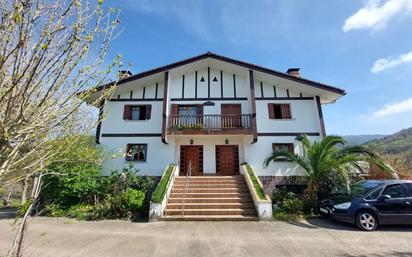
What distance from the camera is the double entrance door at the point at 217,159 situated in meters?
13.7

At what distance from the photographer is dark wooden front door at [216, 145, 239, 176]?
13695mm

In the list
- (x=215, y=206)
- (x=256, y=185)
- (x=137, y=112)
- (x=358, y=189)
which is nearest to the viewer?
(x=358, y=189)

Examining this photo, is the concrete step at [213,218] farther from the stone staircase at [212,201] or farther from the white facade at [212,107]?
the white facade at [212,107]

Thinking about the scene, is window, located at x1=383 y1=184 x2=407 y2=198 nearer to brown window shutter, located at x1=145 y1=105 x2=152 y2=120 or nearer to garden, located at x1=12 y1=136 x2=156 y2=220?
garden, located at x1=12 y1=136 x2=156 y2=220

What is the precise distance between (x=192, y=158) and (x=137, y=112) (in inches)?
189

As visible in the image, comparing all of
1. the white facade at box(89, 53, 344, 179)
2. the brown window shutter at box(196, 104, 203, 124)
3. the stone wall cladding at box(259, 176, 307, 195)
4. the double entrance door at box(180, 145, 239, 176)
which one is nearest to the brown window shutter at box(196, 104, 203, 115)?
the brown window shutter at box(196, 104, 203, 124)

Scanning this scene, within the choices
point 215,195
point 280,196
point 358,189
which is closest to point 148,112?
point 215,195

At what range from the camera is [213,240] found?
5949mm

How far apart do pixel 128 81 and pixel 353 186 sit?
43.5 ft

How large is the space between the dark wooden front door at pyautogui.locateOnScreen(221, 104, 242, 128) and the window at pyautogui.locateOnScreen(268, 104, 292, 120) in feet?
6.60

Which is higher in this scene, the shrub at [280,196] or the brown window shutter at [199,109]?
the brown window shutter at [199,109]

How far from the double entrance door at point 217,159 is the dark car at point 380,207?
690cm

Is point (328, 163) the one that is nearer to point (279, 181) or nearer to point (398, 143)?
point (279, 181)

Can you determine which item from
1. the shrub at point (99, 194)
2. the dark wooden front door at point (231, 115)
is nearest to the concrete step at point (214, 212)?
the shrub at point (99, 194)
